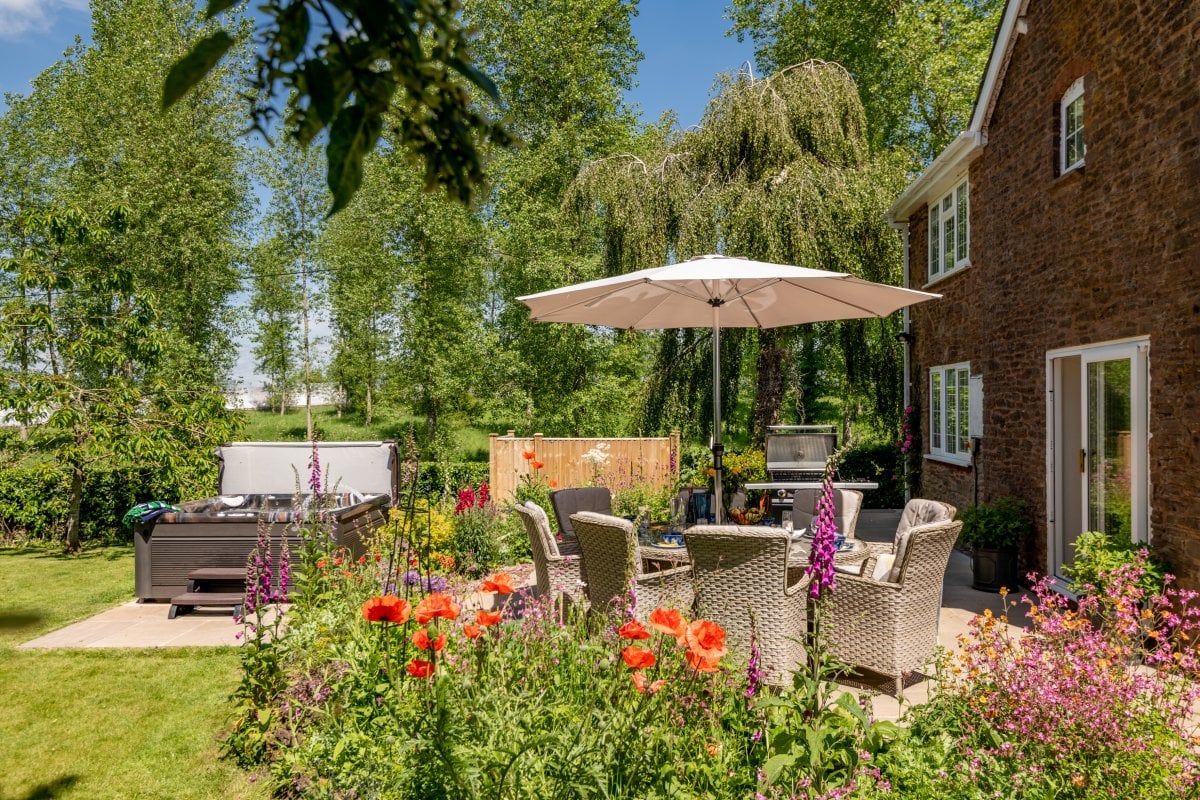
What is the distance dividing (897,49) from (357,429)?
1827 centimetres

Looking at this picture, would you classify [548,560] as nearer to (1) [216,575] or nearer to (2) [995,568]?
(1) [216,575]

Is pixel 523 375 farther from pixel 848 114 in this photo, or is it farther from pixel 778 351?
pixel 848 114

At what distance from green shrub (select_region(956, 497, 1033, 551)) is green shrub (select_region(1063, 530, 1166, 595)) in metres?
1.28

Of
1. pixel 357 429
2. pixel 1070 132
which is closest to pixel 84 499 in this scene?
pixel 1070 132

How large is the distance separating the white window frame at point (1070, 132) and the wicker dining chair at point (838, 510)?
10.8 feet

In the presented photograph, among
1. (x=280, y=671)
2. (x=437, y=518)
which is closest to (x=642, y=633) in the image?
(x=280, y=671)

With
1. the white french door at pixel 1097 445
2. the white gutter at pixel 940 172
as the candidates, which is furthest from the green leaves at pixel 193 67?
the white gutter at pixel 940 172

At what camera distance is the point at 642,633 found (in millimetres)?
2170

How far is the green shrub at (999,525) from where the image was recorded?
23.3 feet

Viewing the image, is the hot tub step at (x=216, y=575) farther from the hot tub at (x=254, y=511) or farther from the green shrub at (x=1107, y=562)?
the green shrub at (x=1107, y=562)

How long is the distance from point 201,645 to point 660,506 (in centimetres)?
484

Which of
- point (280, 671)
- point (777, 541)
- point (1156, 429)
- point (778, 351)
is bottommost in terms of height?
point (280, 671)

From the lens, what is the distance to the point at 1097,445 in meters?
6.25

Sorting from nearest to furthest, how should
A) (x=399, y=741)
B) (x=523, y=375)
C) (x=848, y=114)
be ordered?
(x=399, y=741) → (x=848, y=114) → (x=523, y=375)
